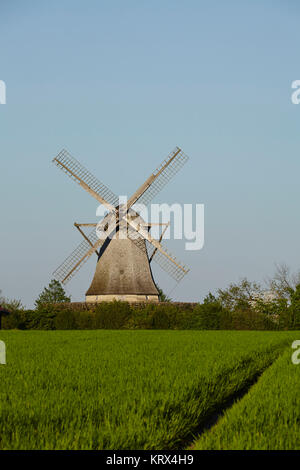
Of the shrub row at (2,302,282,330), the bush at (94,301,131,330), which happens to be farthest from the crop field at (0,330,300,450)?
the shrub row at (2,302,282,330)

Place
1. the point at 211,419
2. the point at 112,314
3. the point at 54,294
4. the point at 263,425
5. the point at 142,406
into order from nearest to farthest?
the point at 263,425 < the point at 142,406 < the point at 211,419 < the point at 112,314 < the point at 54,294

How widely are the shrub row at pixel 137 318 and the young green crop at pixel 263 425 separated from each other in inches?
1070

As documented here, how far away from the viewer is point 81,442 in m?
5.60

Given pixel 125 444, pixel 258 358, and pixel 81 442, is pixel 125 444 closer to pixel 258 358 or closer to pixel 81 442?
pixel 81 442

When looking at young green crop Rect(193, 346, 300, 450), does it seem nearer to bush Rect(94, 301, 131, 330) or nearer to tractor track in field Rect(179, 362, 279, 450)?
tractor track in field Rect(179, 362, 279, 450)

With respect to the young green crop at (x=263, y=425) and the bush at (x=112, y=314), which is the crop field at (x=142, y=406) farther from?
the bush at (x=112, y=314)

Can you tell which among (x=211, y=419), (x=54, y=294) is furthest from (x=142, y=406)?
(x=54, y=294)

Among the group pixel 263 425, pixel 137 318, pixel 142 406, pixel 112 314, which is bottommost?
pixel 263 425

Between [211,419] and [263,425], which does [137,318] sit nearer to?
[211,419]

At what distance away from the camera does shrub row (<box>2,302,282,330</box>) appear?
3678 cm

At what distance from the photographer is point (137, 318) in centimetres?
3662

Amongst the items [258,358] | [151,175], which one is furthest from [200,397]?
[151,175]

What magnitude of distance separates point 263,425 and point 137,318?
99.1ft
